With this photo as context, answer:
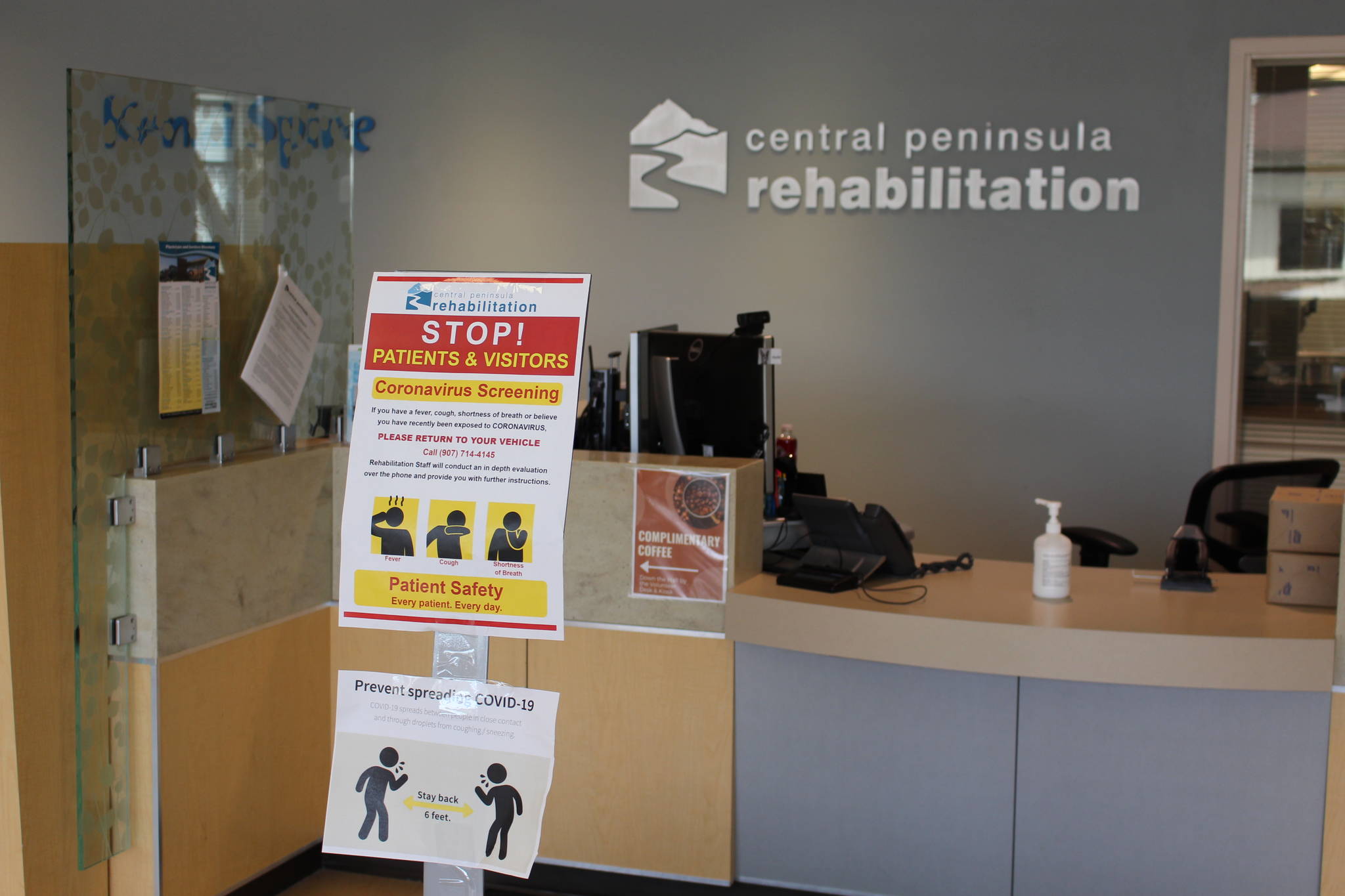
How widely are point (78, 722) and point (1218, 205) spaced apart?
393cm

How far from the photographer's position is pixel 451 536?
5.41 ft

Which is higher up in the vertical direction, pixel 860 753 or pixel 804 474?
pixel 804 474

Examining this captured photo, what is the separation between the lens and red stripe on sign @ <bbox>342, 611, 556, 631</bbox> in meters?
1.63

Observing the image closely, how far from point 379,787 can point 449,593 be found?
0.30 m

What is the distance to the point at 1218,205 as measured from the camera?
14.0 feet

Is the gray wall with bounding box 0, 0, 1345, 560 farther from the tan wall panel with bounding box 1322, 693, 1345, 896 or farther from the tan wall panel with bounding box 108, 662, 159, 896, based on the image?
the tan wall panel with bounding box 108, 662, 159, 896

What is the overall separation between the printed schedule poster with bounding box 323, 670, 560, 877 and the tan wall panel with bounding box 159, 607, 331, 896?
1.11m

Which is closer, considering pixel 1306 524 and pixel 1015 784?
pixel 1306 524

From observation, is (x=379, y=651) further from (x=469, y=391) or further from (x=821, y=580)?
(x=469, y=391)

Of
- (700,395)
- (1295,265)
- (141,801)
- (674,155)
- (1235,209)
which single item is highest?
(674,155)

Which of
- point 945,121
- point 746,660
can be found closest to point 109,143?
point 746,660

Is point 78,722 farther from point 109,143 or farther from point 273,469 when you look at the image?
point 109,143

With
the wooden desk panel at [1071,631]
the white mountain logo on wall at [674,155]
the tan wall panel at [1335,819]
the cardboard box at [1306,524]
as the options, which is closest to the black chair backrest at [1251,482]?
the wooden desk panel at [1071,631]

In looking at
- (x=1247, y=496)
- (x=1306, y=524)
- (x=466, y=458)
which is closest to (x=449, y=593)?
(x=466, y=458)
